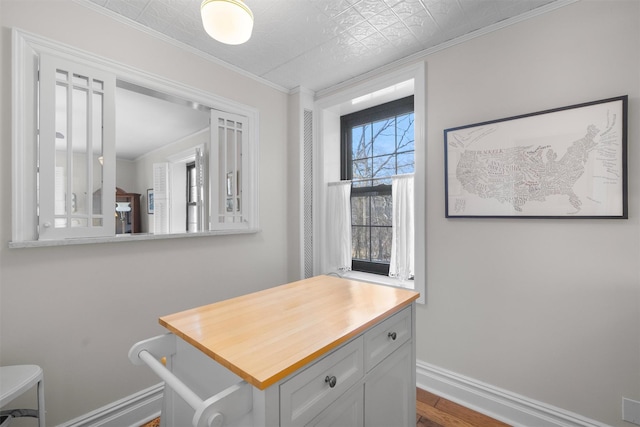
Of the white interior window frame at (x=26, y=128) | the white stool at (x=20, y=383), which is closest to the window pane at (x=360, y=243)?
the white interior window frame at (x=26, y=128)

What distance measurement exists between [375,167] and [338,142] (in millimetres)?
536

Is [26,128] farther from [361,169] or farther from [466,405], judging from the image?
[466,405]

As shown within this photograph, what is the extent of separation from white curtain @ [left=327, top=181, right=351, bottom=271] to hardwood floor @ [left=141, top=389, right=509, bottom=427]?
4.01 ft

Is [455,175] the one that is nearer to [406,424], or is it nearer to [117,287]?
[406,424]

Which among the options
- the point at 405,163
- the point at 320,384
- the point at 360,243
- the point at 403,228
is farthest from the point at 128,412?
the point at 405,163

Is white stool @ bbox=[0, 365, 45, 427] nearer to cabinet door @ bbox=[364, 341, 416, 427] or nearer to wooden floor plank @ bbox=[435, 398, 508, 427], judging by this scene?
cabinet door @ bbox=[364, 341, 416, 427]

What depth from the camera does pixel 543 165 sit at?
1.63 meters

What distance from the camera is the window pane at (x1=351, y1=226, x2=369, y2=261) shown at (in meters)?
2.80

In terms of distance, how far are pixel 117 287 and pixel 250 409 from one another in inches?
57.5

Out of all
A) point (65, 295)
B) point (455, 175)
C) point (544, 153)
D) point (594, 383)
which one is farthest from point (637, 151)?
point (65, 295)

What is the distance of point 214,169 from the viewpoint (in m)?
2.25

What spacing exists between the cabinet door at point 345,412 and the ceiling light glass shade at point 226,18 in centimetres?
151

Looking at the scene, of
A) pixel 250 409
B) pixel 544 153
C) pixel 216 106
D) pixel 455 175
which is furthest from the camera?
pixel 216 106

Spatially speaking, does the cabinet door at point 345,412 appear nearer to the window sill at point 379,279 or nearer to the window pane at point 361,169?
the window sill at point 379,279
